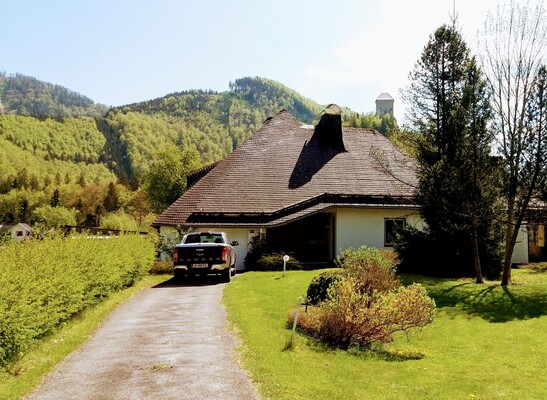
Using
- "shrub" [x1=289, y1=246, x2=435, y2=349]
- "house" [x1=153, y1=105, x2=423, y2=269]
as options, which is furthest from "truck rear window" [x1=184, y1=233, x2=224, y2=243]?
"shrub" [x1=289, y1=246, x2=435, y2=349]

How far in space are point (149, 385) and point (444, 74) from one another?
62.1 ft

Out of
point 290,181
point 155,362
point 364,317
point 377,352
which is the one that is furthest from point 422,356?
point 290,181

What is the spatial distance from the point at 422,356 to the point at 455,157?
11946 mm

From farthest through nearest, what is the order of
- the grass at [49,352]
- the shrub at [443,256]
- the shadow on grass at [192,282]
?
1. the shrub at [443,256]
2. the shadow on grass at [192,282]
3. the grass at [49,352]

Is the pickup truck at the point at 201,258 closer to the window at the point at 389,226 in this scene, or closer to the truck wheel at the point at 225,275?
the truck wheel at the point at 225,275

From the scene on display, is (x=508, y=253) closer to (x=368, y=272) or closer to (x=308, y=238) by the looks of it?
(x=368, y=272)

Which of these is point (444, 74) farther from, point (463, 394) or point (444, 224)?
point (463, 394)

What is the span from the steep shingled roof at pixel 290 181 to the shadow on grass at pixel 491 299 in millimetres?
6925

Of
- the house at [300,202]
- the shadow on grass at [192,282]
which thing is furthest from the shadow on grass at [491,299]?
the shadow on grass at [192,282]

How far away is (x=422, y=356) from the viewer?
429 inches

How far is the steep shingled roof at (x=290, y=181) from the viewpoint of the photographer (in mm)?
27953

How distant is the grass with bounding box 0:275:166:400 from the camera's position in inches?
303

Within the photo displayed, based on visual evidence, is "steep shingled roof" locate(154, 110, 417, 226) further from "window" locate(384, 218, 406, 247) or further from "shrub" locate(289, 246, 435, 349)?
"shrub" locate(289, 246, 435, 349)

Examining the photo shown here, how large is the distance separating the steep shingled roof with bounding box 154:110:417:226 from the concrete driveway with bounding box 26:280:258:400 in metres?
13.9
